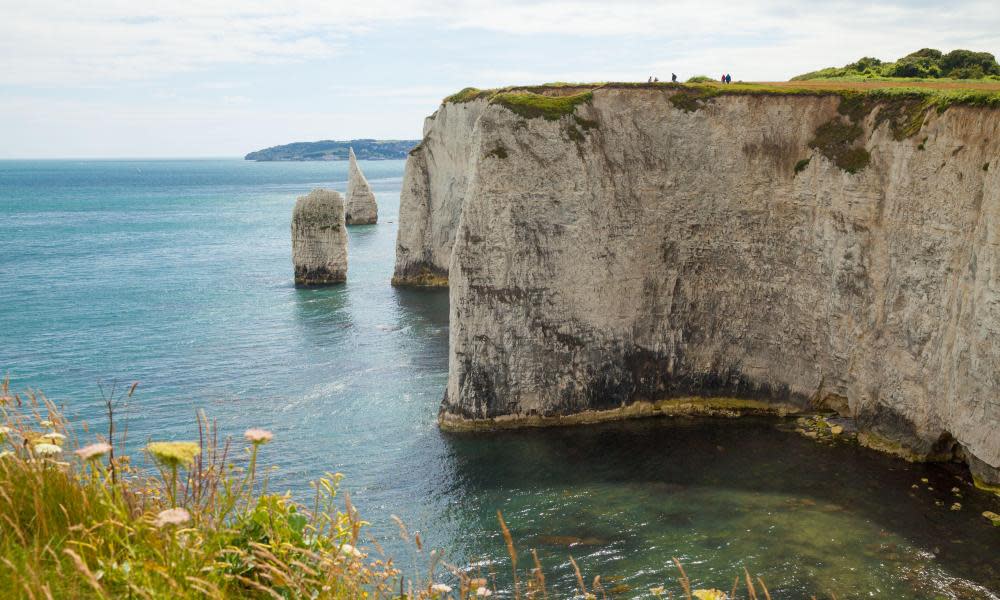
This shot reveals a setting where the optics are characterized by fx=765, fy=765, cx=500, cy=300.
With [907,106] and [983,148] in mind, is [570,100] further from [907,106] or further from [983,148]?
[983,148]

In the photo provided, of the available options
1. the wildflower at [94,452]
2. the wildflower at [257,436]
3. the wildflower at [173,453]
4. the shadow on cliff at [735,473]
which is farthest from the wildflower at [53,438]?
the shadow on cliff at [735,473]

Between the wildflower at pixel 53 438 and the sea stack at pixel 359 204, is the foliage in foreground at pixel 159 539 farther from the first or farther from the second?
the sea stack at pixel 359 204

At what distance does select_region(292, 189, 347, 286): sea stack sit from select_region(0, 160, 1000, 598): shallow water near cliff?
7.47 m

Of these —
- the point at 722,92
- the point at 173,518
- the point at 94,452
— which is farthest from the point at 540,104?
the point at 173,518

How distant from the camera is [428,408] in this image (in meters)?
38.1

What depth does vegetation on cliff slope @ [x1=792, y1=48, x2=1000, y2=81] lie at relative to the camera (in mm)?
48875

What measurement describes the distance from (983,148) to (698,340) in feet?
47.0

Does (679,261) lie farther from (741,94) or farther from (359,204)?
(359,204)

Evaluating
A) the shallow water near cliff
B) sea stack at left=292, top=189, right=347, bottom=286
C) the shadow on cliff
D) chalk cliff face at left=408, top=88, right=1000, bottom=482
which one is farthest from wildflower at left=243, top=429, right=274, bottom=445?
sea stack at left=292, top=189, right=347, bottom=286

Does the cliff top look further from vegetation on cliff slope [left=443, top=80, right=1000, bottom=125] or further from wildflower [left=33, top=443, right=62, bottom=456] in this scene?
wildflower [left=33, top=443, right=62, bottom=456]

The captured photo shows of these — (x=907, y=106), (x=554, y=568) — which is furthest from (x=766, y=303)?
(x=554, y=568)

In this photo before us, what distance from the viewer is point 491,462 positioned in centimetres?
3206

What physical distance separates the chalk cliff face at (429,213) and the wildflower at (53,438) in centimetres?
5826

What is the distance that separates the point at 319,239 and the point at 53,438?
207ft
